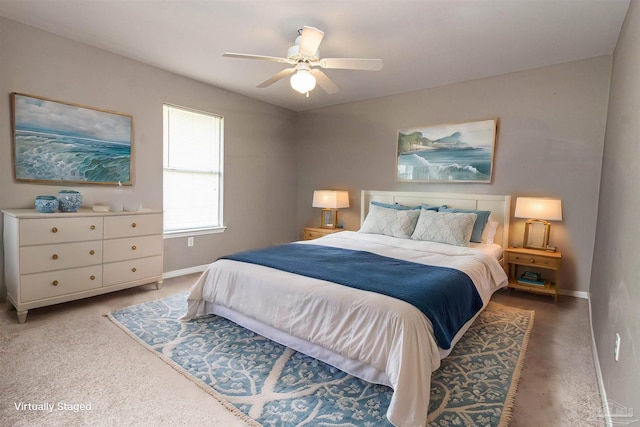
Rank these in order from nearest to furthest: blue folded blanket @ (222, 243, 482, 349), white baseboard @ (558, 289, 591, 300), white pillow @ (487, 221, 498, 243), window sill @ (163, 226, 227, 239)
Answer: blue folded blanket @ (222, 243, 482, 349)
white baseboard @ (558, 289, 591, 300)
white pillow @ (487, 221, 498, 243)
window sill @ (163, 226, 227, 239)

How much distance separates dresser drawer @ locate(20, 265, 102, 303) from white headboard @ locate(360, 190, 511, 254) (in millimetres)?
3527

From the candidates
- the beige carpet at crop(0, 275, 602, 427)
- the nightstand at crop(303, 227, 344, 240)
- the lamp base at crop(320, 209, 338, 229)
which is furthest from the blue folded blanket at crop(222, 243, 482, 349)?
the lamp base at crop(320, 209, 338, 229)

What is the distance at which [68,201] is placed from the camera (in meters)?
2.94

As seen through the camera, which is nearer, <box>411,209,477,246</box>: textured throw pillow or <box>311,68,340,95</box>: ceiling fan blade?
<box>311,68,340,95</box>: ceiling fan blade

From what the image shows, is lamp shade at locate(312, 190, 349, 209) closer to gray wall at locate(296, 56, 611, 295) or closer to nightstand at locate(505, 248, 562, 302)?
gray wall at locate(296, 56, 611, 295)

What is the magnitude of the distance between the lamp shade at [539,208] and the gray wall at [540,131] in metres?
0.26

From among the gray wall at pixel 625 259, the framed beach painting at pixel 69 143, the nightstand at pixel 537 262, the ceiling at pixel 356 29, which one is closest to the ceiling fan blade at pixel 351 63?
the ceiling at pixel 356 29

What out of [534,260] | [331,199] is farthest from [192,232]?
[534,260]

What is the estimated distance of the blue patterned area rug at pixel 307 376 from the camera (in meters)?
1.69

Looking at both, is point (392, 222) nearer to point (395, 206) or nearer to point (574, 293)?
point (395, 206)

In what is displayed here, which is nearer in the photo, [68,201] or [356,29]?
[356,29]

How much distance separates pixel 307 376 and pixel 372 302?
0.66 meters

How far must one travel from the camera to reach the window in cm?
411

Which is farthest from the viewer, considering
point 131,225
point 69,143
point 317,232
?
point 317,232
